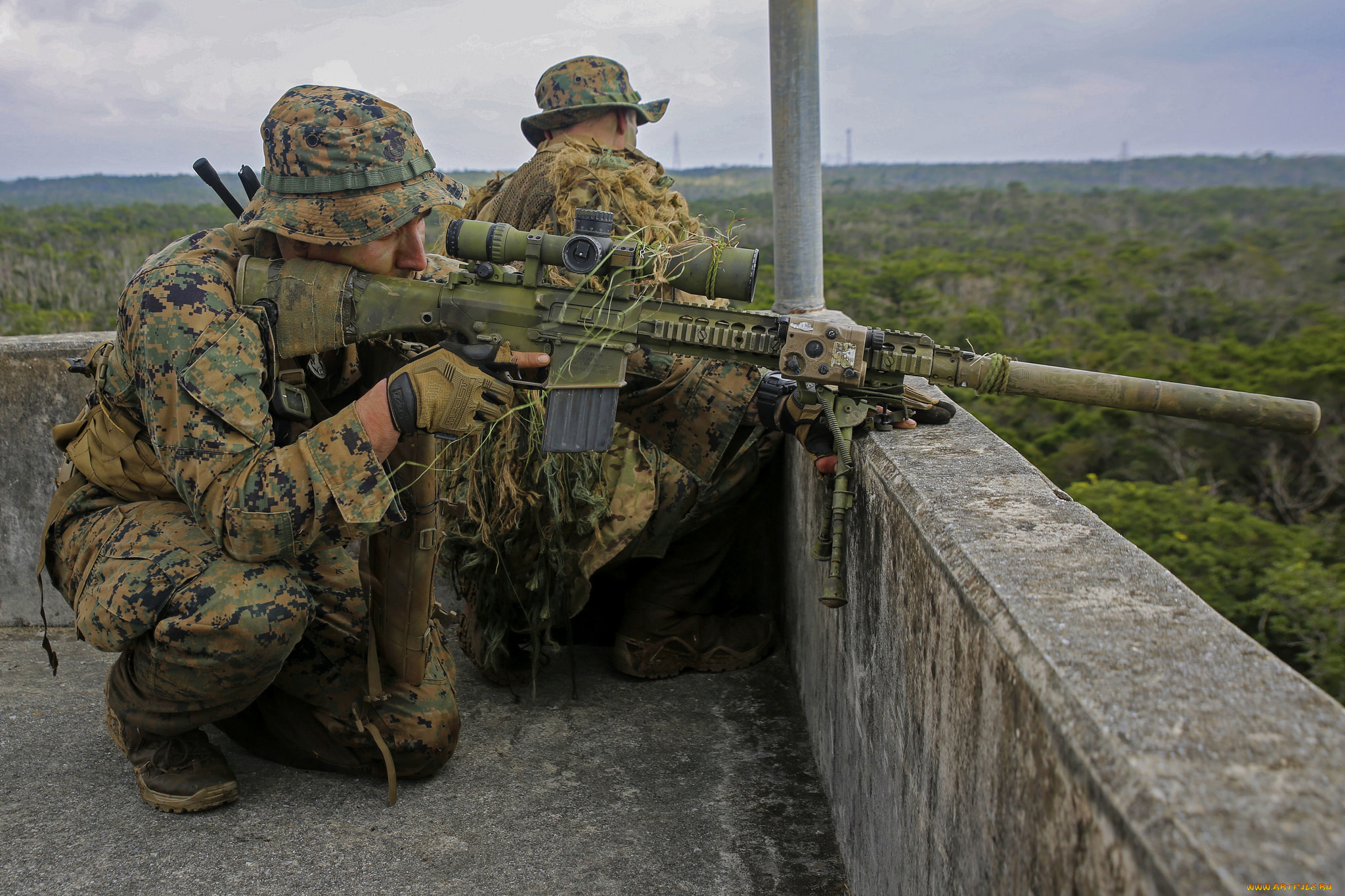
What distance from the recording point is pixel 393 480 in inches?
109

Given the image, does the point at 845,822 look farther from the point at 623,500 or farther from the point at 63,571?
the point at 63,571

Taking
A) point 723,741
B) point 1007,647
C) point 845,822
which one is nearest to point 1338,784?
point 1007,647

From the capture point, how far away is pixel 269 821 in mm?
2527

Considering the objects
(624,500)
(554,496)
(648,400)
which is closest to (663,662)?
(624,500)

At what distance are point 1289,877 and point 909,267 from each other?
1694 centimetres

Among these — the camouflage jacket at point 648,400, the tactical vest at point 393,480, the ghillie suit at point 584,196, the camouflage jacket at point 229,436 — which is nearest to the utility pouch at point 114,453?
the tactical vest at point 393,480

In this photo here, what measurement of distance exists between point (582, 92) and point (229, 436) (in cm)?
215

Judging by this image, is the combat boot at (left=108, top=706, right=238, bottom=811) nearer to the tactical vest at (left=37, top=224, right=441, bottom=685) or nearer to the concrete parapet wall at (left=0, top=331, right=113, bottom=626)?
the tactical vest at (left=37, top=224, right=441, bottom=685)

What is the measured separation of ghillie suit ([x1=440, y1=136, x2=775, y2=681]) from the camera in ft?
10.4

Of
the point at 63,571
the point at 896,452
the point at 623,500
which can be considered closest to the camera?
the point at 896,452

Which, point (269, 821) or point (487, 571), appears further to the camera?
point (487, 571)

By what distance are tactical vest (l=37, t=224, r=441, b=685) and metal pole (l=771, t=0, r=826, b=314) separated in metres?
1.81

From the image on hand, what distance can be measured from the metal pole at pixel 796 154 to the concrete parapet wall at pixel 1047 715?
2.03 m

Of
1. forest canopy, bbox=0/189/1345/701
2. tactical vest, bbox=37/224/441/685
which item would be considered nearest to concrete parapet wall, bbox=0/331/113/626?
tactical vest, bbox=37/224/441/685
